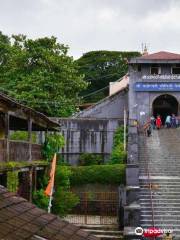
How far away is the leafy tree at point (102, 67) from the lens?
212 feet

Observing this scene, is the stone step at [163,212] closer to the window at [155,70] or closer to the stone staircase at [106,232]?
the stone staircase at [106,232]

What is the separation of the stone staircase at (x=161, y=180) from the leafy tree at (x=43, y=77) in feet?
25.9

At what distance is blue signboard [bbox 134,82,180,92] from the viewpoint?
131ft

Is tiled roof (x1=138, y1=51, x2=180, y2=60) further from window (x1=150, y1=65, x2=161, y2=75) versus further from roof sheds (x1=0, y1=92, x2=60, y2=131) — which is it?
roof sheds (x1=0, y1=92, x2=60, y2=131)

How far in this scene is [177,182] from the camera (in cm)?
2517

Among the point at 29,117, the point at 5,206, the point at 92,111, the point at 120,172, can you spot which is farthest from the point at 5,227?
the point at 92,111

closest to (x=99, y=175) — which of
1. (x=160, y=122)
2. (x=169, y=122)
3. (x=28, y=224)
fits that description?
(x=160, y=122)

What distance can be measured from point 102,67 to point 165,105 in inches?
943

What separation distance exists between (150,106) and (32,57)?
30.4ft

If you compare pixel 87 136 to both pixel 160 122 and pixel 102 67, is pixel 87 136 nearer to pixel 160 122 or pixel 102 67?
pixel 160 122

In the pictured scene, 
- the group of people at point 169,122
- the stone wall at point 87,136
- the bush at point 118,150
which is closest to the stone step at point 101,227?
the bush at point 118,150

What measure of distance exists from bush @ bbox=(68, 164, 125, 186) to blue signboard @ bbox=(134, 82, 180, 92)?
478 inches

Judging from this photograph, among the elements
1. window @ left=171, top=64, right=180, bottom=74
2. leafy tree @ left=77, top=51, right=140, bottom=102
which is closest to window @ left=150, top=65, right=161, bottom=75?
window @ left=171, top=64, right=180, bottom=74

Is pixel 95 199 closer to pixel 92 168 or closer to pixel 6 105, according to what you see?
pixel 92 168
